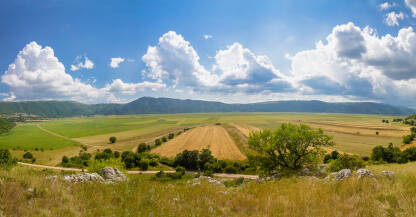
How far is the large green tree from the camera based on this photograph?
34156 millimetres

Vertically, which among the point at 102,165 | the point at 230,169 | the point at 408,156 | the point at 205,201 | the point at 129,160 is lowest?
the point at 230,169

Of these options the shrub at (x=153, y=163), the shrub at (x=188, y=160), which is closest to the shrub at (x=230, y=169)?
the shrub at (x=188, y=160)

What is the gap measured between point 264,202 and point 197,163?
73387mm

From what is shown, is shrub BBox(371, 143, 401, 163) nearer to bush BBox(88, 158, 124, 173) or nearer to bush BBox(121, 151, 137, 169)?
bush BBox(88, 158, 124, 173)

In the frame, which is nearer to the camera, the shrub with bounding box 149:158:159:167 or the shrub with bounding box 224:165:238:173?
the shrub with bounding box 224:165:238:173

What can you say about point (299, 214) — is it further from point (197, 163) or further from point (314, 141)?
point (197, 163)

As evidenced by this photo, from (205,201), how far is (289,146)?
3038 centimetres

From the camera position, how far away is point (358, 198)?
25.9 feet

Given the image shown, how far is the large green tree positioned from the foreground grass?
24832 mm

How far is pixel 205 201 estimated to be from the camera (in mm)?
8922

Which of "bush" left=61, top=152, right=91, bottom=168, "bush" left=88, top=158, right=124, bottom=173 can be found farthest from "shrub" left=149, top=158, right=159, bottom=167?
"bush" left=88, top=158, right=124, bottom=173

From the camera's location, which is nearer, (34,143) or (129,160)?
(129,160)

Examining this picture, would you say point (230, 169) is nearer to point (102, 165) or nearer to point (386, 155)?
point (102, 165)

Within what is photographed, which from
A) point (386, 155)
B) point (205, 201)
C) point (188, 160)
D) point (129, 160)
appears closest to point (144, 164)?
point (129, 160)
